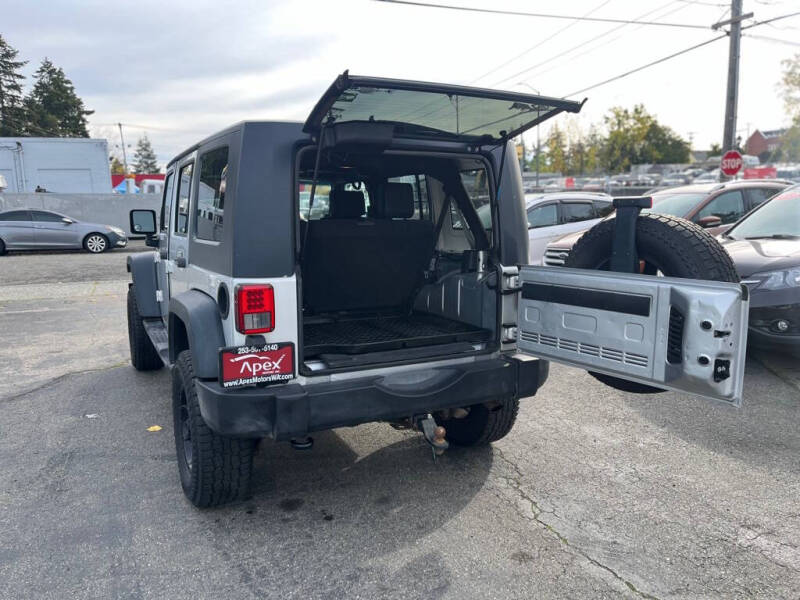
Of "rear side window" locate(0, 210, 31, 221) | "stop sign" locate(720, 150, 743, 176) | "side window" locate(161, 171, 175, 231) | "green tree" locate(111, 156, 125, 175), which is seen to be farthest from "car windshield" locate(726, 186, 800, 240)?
"green tree" locate(111, 156, 125, 175)

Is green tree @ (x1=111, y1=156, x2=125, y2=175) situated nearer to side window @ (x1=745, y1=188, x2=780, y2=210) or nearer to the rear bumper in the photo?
side window @ (x1=745, y1=188, x2=780, y2=210)

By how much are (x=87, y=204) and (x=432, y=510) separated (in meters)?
24.0

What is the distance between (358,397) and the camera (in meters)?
3.03

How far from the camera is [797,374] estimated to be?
563cm

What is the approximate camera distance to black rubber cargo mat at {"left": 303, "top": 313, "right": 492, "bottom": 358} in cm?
331

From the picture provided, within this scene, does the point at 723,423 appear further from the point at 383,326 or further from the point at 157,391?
the point at 157,391

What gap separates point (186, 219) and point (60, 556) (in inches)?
83.7

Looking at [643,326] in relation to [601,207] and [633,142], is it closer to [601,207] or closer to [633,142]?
[601,207]

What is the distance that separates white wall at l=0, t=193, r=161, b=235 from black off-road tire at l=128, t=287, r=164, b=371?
17682 millimetres

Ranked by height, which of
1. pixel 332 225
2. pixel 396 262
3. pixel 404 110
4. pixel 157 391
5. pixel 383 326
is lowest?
pixel 157 391

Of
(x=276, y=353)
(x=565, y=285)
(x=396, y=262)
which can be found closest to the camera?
(x=276, y=353)

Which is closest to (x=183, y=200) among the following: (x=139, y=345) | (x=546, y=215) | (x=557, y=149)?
(x=139, y=345)

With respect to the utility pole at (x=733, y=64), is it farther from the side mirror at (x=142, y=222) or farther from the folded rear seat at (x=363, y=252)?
the side mirror at (x=142, y=222)

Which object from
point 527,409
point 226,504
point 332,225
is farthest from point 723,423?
point 226,504
